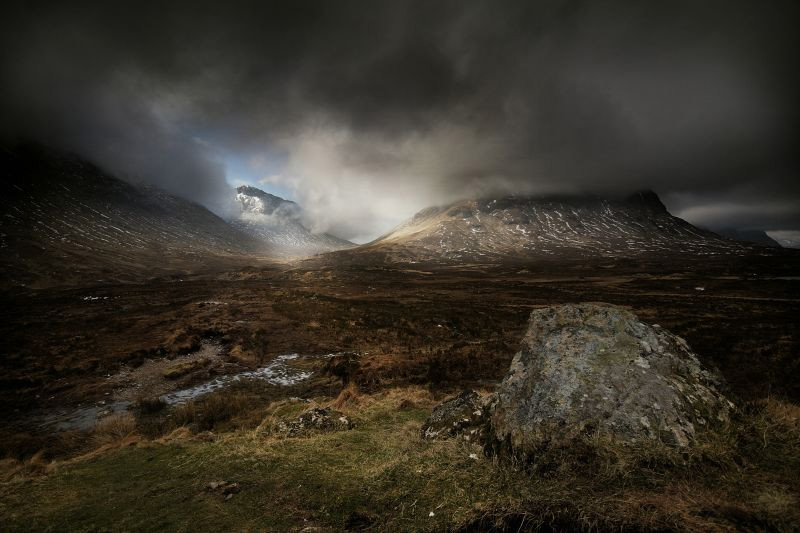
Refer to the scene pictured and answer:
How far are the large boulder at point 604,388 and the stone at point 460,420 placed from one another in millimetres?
557

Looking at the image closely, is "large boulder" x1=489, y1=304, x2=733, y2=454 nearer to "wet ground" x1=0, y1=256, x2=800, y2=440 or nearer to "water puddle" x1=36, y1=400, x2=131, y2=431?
"wet ground" x1=0, y1=256, x2=800, y2=440

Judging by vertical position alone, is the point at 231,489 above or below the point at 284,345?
above

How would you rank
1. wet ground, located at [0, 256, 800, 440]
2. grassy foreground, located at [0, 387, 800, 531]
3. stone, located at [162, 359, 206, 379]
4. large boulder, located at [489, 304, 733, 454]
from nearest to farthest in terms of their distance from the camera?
grassy foreground, located at [0, 387, 800, 531] < large boulder, located at [489, 304, 733, 454] < wet ground, located at [0, 256, 800, 440] < stone, located at [162, 359, 206, 379]

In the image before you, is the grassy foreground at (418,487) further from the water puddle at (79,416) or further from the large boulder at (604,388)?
the water puddle at (79,416)

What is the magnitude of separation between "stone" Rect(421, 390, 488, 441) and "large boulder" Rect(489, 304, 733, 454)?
56 centimetres

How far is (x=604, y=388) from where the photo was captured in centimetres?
579

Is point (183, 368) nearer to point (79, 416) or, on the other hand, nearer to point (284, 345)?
point (79, 416)

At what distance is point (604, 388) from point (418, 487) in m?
3.54

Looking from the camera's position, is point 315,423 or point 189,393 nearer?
point 315,423

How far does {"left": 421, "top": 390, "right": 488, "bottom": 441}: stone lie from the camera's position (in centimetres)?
694

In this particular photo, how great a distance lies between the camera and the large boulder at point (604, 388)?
525cm

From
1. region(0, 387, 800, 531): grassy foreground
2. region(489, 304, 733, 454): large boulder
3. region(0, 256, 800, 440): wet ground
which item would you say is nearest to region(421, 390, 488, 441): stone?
region(0, 387, 800, 531): grassy foreground

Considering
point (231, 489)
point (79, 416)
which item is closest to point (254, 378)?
point (79, 416)

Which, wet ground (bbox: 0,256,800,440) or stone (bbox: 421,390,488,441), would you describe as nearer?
stone (bbox: 421,390,488,441)
